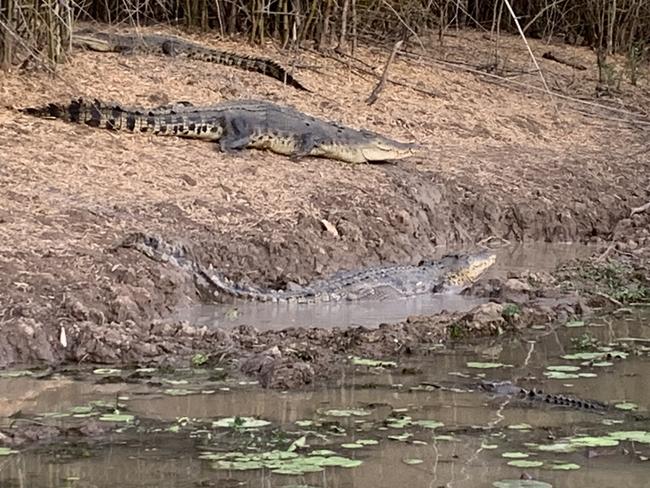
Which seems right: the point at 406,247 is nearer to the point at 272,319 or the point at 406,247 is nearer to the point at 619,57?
the point at 272,319

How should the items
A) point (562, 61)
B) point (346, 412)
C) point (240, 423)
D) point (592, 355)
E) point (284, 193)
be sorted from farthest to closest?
1. point (562, 61)
2. point (284, 193)
3. point (592, 355)
4. point (346, 412)
5. point (240, 423)

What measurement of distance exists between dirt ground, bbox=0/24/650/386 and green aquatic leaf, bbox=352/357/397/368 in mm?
157

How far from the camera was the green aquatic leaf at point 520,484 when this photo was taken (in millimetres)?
4547

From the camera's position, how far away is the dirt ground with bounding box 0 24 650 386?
6.61m

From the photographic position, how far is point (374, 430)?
521cm

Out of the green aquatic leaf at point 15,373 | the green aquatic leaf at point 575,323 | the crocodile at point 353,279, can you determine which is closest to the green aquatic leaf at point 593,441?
the green aquatic leaf at point 575,323

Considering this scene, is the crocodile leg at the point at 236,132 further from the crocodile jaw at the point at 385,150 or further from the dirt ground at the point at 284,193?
the crocodile jaw at the point at 385,150

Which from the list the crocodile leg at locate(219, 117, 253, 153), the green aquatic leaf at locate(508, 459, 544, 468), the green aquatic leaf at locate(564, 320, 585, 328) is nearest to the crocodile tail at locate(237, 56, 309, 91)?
the crocodile leg at locate(219, 117, 253, 153)

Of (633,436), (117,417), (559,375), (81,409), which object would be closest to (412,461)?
(633,436)

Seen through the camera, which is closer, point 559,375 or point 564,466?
point 564,466

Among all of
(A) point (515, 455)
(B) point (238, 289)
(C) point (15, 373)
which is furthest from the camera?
(B) point (238, 289)

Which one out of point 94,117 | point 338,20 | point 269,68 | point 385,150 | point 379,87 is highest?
point 338,20

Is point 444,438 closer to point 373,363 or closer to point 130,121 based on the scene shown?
point 373,363

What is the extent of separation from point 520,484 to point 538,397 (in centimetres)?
119
